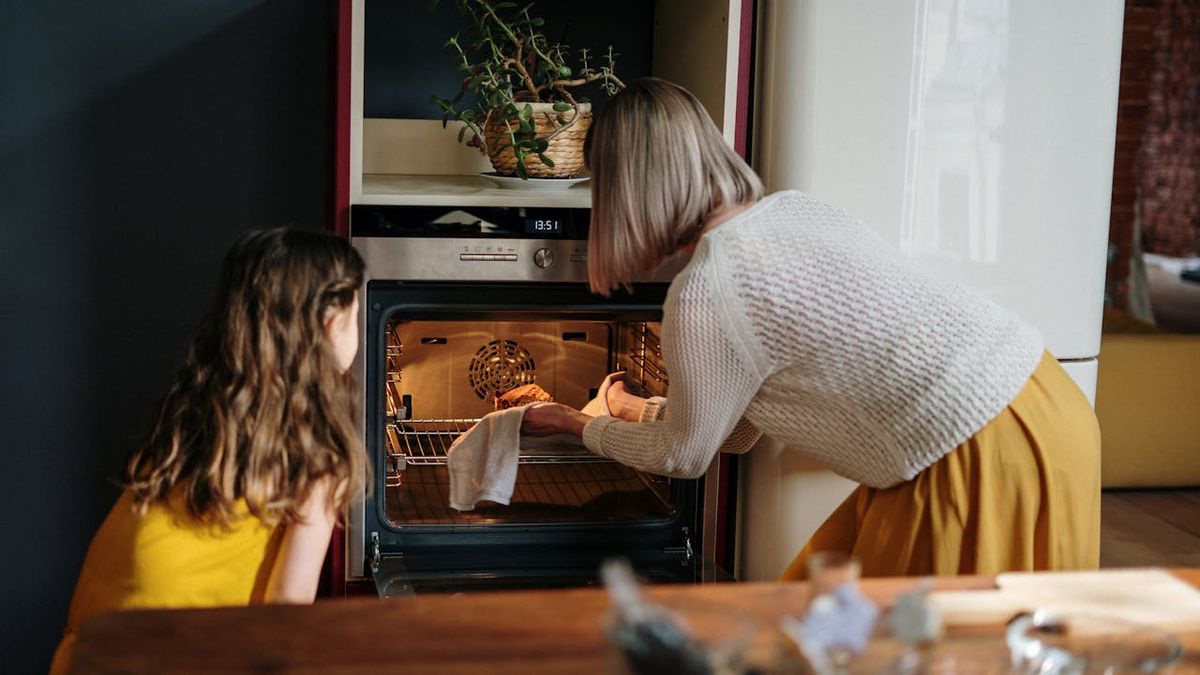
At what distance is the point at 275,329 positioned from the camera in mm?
1646

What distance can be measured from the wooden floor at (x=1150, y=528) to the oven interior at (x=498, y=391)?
1.85 metres

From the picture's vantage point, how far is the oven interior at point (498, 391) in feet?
7.73

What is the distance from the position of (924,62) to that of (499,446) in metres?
0.93

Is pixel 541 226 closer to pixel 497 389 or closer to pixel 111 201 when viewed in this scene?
pixel 497 389

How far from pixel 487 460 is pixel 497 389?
0.69 feet

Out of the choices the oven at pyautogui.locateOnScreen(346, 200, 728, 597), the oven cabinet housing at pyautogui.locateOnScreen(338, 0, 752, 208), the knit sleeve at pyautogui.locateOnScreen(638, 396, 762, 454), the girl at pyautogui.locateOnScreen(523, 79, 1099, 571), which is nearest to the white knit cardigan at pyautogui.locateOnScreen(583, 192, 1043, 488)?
the girl at pyautogui.locateOnScreen(523, 79, 1099, 571)

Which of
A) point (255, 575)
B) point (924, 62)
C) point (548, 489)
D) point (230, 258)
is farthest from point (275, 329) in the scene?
point (924, 62)

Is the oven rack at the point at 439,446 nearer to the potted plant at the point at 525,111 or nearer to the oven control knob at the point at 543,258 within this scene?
the oven control knob at the point at 543,258

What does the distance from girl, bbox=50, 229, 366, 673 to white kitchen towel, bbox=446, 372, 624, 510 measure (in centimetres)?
54

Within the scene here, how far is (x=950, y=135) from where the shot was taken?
2191mm

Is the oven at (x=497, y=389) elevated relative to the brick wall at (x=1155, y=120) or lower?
lower

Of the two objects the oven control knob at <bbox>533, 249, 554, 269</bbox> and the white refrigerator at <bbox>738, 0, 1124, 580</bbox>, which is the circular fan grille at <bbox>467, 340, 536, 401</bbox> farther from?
the white refrigerator at <bbox>738, 0, 1124, 580</bbox>

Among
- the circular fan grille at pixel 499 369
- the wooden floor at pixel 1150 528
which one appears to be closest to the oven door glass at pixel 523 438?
the circular fan grille at pixel 499 369

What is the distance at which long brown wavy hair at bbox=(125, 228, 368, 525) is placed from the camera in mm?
1596
